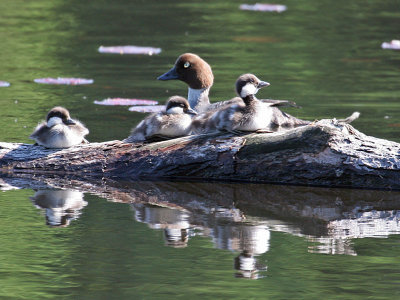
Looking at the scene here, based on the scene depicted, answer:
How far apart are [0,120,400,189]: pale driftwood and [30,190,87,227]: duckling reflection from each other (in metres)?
0.64

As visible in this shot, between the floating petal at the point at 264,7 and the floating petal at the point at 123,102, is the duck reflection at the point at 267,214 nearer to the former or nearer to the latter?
the floating petal at the point at 123,102

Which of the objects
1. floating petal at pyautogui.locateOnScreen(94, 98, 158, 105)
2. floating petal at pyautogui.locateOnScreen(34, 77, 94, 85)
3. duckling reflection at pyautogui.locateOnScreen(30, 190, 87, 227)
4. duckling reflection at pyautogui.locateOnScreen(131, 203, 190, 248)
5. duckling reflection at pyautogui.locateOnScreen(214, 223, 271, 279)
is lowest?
duckling reflection at pyautogui.locateOnScreen(214, 223, 271, 279)

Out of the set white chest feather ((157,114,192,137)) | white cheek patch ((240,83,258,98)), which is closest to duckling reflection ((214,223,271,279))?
white cheek patch ((240,83,258,98))

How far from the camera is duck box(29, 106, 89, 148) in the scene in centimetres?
808

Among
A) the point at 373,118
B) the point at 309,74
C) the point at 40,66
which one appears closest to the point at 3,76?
the point at 40,66

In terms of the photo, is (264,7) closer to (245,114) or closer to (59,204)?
(245,114)

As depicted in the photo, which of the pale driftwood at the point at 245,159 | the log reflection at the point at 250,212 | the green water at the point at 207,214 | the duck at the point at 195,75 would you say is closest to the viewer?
the green water at the point at 207,214

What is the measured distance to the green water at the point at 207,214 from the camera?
17.1 ft

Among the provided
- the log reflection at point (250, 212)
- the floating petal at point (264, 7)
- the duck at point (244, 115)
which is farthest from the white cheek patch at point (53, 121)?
the floating petal at point (264, 7)

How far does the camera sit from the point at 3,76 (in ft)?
43.8

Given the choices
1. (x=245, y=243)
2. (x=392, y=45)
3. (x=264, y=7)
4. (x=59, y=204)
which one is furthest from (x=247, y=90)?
(x=264, y=7)

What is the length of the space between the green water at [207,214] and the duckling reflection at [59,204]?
0.22 feet

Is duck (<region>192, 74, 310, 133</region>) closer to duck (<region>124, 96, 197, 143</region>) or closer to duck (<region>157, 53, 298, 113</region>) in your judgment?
duck (<region>124, 96, 197, 143</region>)

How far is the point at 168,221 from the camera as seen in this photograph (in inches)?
263
